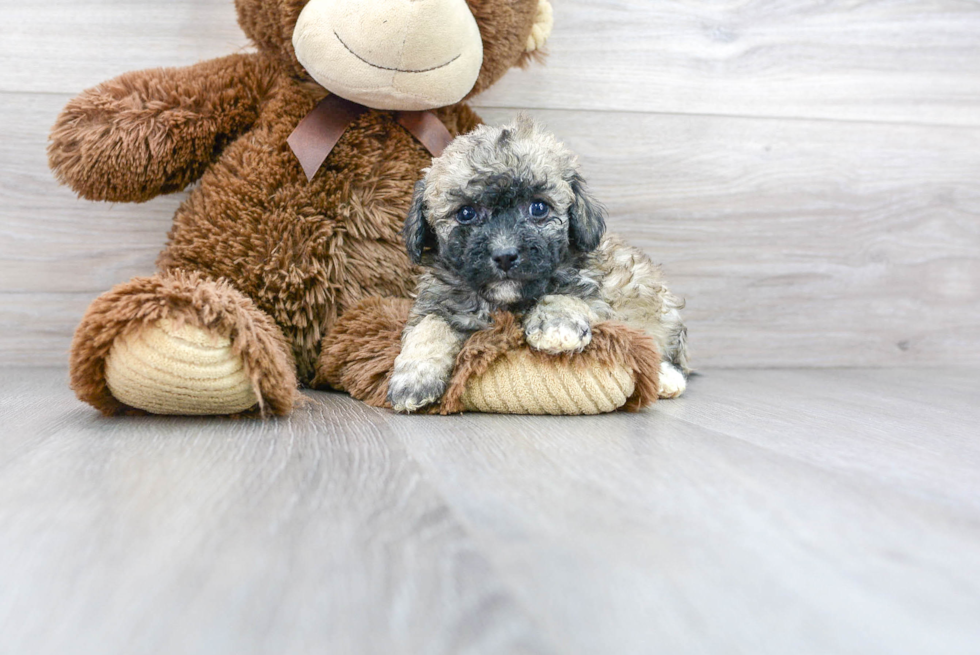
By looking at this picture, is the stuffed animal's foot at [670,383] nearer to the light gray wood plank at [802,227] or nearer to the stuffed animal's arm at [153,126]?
the light gray wood plank at [802,227]

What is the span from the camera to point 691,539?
0.80 m

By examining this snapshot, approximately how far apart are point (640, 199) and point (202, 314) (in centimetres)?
138

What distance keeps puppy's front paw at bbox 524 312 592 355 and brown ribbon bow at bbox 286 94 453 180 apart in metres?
0.60

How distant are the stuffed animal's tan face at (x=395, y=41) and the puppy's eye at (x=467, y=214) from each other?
0.34m

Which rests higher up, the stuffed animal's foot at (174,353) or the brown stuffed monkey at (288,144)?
the brown stuffed monkey at (288,144)

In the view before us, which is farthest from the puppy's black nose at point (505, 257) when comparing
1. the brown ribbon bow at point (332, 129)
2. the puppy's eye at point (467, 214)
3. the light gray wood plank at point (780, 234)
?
the light gray wood plank at point (780, 234)

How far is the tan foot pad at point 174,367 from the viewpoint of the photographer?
1246 mm

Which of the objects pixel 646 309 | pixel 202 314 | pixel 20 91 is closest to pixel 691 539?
pixel 202 314

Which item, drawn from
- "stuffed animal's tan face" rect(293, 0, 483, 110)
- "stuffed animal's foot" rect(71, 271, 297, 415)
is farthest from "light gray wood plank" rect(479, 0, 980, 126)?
"stuffed animal's foot" rect(71, 271, 297, 415)

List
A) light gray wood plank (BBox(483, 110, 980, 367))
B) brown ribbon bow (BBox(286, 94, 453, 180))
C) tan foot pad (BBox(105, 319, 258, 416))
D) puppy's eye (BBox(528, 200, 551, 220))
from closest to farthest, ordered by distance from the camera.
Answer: tan foot pad (BBox(105, 319, 258, 416)), puppy's eye (BBox(528, 200, 551, 220)), brown ribbon bow (BBox(286, 94, 453, 180)), light gray wood plank (BBox(483, 110, 980, 367))

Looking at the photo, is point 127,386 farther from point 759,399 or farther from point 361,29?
point 759,399

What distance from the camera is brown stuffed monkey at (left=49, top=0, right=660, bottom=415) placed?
5.20 ft

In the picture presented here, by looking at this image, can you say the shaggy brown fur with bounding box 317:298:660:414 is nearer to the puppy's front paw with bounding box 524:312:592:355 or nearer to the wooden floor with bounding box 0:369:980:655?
the puppy's front paw with bounding box 524:312:592:355

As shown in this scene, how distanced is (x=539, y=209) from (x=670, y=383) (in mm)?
556
